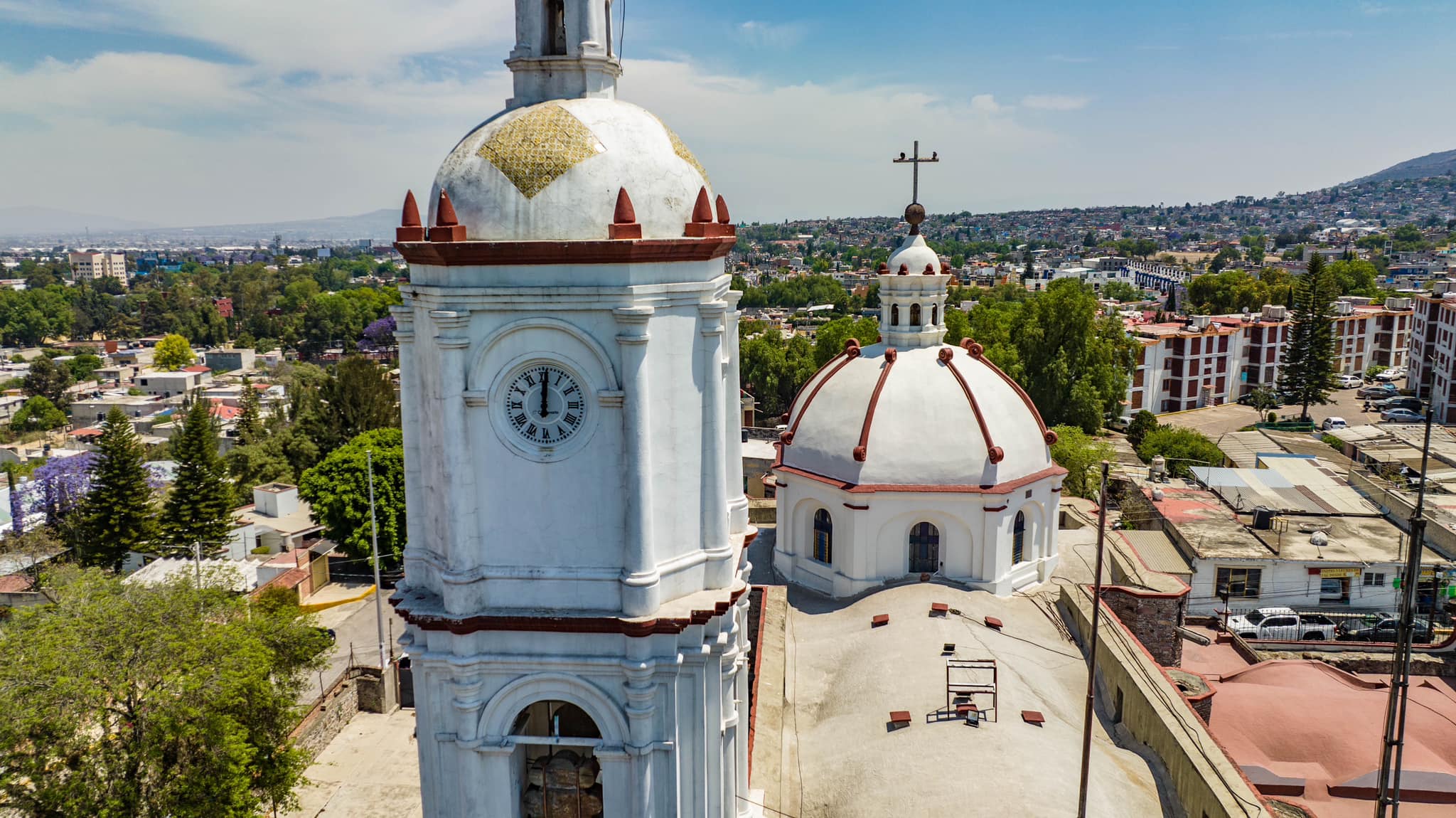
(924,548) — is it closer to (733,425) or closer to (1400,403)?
(733,425)

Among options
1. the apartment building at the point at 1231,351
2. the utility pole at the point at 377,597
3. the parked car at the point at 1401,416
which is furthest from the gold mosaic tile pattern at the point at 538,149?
the parked car at the point at 1401,416

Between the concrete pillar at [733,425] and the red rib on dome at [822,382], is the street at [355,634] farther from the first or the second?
the concrete pillar at [733,425]

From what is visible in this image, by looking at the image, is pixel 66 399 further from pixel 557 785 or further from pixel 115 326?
pixel 557 785

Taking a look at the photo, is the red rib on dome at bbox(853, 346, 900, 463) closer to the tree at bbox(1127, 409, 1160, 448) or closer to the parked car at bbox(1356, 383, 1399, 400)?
the tree at bbox(1127, 409, 1160, 448)

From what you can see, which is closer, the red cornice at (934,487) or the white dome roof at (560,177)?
the white dome roof at (560,177)

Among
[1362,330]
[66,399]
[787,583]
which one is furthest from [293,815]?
[1362,330]

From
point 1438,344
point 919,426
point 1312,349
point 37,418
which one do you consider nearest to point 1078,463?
point 919,426
